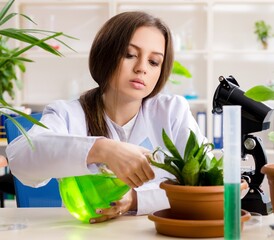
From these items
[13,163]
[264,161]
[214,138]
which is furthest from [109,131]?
[214,138]

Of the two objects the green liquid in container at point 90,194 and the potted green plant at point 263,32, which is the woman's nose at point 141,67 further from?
the potted green plant at point 263,32

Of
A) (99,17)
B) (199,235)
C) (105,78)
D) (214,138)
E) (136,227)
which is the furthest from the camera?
(99,17)

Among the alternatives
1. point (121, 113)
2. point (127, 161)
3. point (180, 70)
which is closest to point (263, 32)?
point (180, 70)

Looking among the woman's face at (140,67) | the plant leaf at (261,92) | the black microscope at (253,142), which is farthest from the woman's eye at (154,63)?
the plant leaf at (261,92)

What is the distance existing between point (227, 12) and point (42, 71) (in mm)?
1606

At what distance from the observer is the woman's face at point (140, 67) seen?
78.1 inches

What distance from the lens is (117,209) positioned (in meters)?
1.67

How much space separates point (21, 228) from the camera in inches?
63.1

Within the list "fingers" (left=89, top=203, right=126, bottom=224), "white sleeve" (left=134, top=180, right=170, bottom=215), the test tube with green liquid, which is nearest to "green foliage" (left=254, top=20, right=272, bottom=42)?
"white sleeve" (left=134, top=180, right=170, bottom=215)

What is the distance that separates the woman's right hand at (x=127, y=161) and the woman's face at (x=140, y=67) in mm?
386

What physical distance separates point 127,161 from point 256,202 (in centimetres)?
43

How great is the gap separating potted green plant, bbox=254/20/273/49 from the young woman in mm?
2978

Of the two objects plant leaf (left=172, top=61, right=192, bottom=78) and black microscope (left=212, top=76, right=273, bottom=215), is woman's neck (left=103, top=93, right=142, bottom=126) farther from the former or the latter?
plant leaf (left=172, top=61, right=192, bottom=78)

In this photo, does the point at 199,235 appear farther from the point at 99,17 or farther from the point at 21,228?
the point at 99,17
